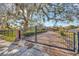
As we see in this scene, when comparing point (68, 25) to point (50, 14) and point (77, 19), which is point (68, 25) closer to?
point (77, 19)

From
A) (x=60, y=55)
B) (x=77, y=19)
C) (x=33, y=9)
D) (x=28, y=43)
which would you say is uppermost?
(x=33, y=9)

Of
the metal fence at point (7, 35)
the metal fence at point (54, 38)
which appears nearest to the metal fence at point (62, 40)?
the metal fence at point (54, 38)

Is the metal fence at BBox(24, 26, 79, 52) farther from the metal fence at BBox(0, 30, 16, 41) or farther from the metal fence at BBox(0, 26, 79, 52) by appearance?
the metal fence at BBox(0, 30, 16, 41)

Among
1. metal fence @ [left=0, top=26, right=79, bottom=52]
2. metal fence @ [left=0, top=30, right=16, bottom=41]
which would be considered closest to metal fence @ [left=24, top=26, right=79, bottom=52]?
metal fence @ [left=0, top=26, right=79, bottom=52]

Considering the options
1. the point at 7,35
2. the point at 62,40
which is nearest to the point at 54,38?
the point at 62,40

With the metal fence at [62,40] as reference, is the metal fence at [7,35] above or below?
above

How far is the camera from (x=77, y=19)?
5.53 ft

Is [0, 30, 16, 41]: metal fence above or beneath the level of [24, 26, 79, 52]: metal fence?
above

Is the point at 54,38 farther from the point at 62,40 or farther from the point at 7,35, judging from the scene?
the point at 7,35

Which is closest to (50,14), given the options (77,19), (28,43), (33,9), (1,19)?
(33,9)

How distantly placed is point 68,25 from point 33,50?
0.47 meters

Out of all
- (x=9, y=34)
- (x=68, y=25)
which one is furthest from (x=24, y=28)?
(x=68, y=25)

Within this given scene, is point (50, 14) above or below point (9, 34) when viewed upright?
above

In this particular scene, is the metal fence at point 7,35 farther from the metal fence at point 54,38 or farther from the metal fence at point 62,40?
the metal fence at point 62,40
